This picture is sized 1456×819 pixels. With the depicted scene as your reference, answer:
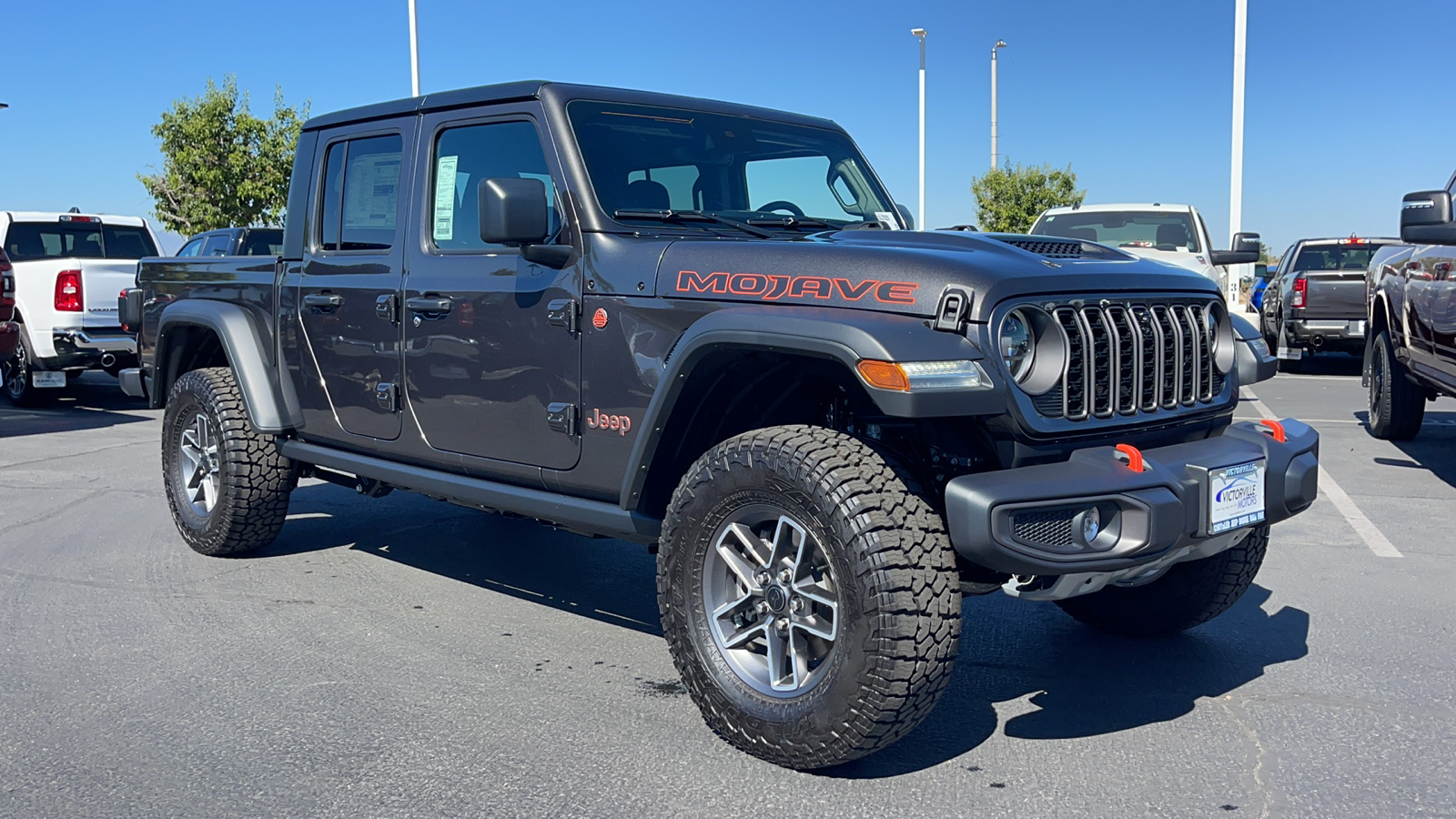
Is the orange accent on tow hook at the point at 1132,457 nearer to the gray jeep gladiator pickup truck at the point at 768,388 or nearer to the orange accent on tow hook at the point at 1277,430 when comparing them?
the gray jeep gladiator pickup truck at the point at 768,388

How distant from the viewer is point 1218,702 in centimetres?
403

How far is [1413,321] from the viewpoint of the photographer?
8.05 m

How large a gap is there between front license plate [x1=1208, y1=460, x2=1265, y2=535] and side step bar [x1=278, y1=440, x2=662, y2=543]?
160 cm

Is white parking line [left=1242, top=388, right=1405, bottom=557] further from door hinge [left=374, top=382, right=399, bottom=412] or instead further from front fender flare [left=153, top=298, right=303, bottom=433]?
front fender flare [left=153, top=298, right=303, bottom=433]

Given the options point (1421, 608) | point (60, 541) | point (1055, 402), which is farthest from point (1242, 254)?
point (60, 541)

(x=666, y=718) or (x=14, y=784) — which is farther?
(x=666, y=718)

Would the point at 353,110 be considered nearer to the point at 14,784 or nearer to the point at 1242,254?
the point at 14,784

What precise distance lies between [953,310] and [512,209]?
1443 mm

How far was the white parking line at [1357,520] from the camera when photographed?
614 cm

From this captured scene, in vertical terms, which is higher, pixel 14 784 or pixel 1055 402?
pixel 1055 402

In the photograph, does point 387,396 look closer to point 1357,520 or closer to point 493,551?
point 493,551

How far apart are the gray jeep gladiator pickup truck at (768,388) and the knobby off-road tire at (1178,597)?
0.04ft

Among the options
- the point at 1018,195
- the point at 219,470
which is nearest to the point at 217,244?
the point at 219,470

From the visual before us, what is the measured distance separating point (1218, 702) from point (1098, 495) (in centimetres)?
124
